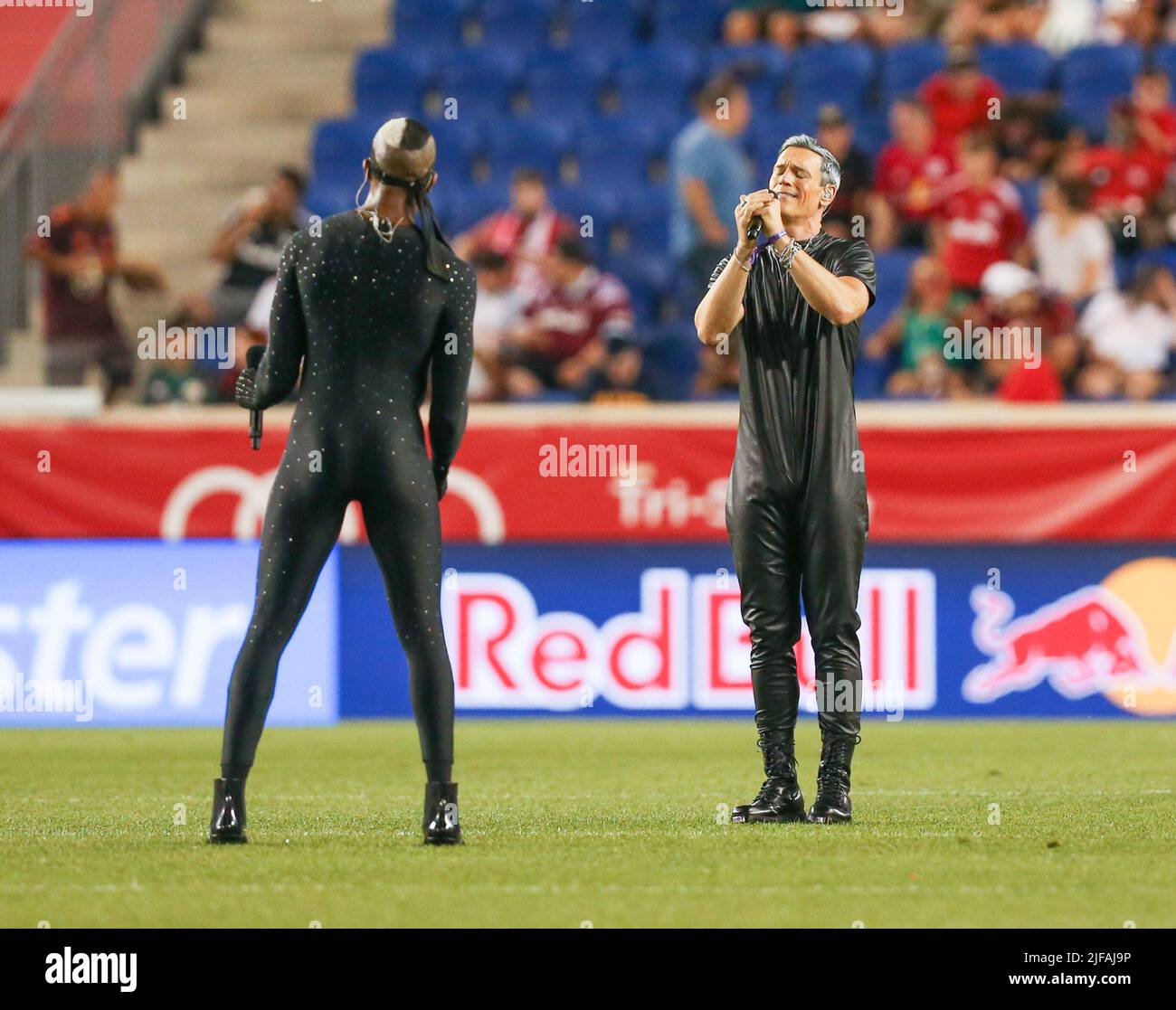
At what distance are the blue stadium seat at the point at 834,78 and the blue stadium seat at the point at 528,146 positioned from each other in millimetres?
1716

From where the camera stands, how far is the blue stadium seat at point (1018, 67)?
15.8 m

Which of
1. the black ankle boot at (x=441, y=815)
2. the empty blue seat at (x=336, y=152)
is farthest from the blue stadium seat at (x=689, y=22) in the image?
the black ankle boot at (x=441, y=815)

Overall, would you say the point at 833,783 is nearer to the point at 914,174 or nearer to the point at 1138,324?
the point at 1138,324

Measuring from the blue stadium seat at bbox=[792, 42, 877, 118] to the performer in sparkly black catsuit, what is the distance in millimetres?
10199

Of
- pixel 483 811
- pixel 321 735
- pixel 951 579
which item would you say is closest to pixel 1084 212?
pixel 951 579

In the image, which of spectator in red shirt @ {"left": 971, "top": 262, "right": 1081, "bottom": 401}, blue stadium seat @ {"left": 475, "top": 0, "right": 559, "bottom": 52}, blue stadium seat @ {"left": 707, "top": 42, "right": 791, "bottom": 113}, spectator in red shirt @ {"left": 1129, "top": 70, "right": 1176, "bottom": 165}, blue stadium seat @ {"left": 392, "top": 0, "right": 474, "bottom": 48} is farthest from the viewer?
blue stadium seat @ {"left": 392, "top": 0, "right": 474, "bottom": 48}

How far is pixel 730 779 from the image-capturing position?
27.7ft

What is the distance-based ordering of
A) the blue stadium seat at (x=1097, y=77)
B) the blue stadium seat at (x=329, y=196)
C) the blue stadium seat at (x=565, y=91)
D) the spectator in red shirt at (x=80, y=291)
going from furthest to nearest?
the blue stadium seat at (x=565, y=91) → the blue stadium seat at (x=1097, y=77) → the blue stadium seat at (x=329, y=196) → the spectator in red shirt at (x=80, y=291)

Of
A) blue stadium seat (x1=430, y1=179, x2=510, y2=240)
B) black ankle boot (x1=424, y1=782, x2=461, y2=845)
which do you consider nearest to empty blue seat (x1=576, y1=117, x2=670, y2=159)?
blue stadium seat (x1=430, y1=179, x2=510, y2=240)

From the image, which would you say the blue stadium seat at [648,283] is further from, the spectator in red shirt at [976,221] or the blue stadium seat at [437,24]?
the blue stadium seat at [437,24]

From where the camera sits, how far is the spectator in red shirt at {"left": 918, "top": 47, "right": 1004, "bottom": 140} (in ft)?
48.5

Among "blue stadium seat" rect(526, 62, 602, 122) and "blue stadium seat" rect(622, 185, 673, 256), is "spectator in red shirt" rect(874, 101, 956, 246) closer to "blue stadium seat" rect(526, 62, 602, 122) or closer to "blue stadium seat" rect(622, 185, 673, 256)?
"blue stadium seat" rect(622, 185, 673, 256)

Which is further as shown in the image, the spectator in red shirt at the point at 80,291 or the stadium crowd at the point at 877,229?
the spectator in red shirt at the point at 80,291

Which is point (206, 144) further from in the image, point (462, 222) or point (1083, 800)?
point (1083, 800)
